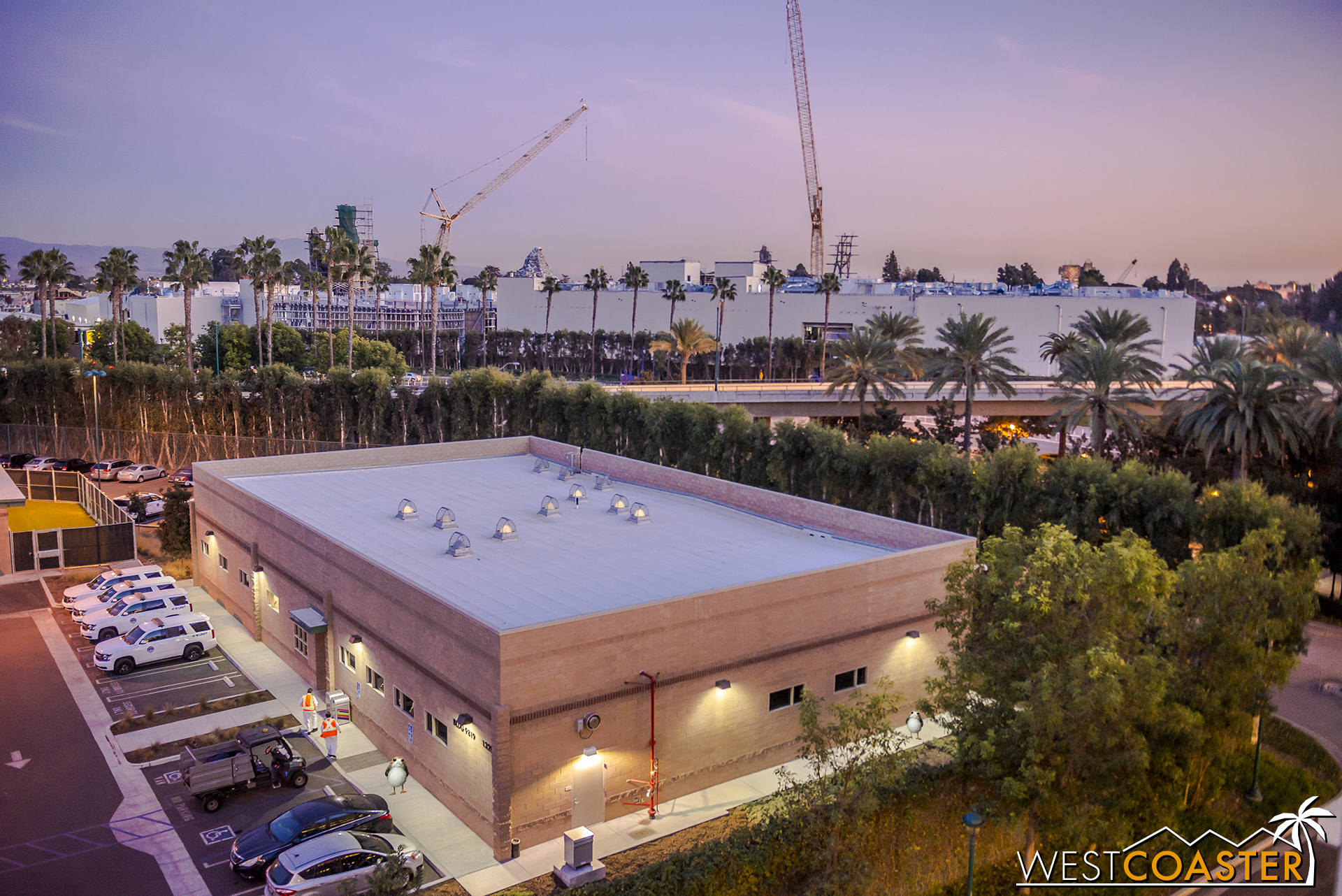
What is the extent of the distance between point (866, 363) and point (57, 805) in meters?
40.7

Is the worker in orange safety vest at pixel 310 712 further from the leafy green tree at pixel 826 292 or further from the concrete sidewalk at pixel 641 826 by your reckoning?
the leafy green tree at pixel 826 292

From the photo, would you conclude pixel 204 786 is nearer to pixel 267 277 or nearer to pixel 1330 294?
pixel 267 277

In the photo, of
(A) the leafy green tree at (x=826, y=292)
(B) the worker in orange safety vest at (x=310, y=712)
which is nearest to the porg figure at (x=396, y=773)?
(B) the worker in orange safety vest at (x=310, y=712)

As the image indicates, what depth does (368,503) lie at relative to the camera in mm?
30422

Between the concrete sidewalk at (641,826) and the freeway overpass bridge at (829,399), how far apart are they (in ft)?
135

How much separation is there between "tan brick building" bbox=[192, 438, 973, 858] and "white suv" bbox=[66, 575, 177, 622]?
2.49m

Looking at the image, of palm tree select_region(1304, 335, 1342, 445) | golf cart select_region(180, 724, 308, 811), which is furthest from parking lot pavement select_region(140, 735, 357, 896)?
palm tree select_region(1304, 335, 1342, 445)

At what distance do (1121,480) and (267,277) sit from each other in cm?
7095

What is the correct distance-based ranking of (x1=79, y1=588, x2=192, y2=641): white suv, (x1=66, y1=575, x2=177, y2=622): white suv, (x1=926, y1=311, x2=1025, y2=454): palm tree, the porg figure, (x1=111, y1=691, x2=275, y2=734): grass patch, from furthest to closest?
(x1=926, y1=311, x2=1025, y2=454): palm tree → (x1=66, y1=575, x2=177, y2=622): white suv → (x1=79, y1=588, x2=192, y2=641): white suv → (x1=111, y1=691, x2=275, y2=734): grass patch → the porg figure

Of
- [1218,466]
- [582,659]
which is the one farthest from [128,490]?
[1218,466]

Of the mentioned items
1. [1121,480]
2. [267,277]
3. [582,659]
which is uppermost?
[267,277]

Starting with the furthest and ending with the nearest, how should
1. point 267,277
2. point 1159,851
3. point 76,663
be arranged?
1. point 267,277
2. point 76,663
3. point 1159,851

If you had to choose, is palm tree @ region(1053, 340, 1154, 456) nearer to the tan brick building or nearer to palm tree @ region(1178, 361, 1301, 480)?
palm tree @ region(1178, 361, 1301, 480)

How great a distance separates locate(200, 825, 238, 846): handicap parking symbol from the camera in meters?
17.5
